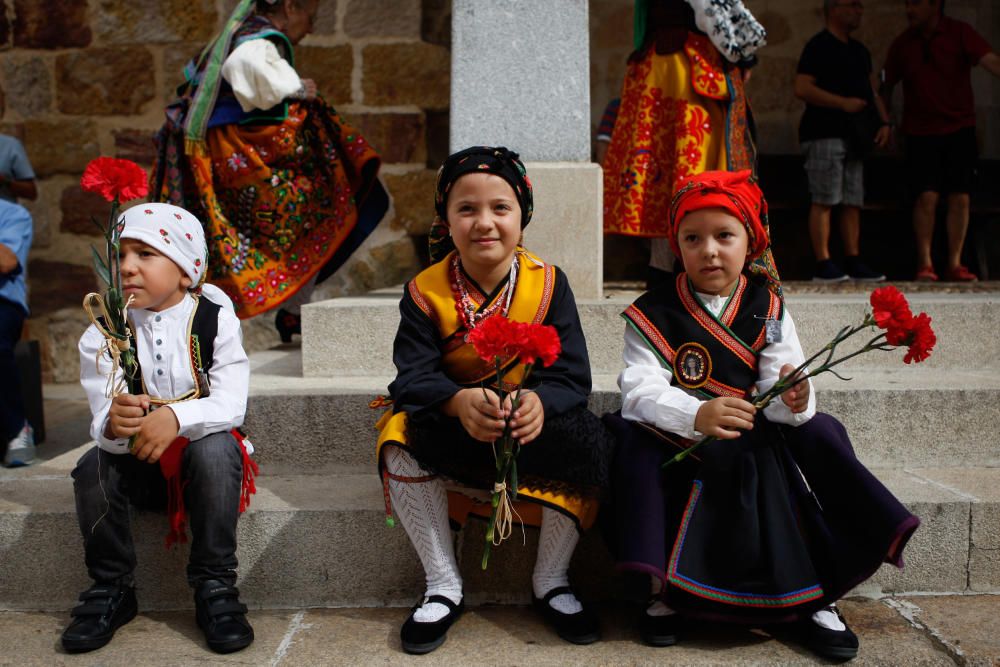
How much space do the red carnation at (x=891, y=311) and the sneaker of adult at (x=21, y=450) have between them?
9.47 feet

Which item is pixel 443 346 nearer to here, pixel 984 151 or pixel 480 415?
pixel 480 415

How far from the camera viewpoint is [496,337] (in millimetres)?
1802

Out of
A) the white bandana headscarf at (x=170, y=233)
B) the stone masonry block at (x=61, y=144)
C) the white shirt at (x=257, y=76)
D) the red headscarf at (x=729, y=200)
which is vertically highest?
the white shirt at (x=257, y=76)

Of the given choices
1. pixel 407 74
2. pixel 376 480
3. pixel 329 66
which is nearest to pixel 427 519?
pixel 376 480

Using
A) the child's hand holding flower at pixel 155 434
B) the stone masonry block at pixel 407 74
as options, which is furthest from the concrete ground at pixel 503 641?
the stone masonry block at pixel 407 74

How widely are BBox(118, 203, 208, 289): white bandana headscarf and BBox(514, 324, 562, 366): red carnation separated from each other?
106cm

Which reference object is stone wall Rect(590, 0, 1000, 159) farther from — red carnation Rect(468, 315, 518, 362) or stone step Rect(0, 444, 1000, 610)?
red carnation Rect(468, 315, 518, 362)

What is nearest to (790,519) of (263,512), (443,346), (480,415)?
(480,415)

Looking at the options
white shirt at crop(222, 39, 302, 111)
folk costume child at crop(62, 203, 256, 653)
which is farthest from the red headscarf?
white shirt at crop(222, 39, 302, 111)

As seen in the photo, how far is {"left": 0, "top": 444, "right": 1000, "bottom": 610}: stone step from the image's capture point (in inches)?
97.0

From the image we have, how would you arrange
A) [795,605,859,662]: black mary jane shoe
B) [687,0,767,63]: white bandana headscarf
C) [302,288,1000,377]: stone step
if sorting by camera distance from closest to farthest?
1. [795,605,859,662]: black mary jane shoe
2. [302,288,1000,377]: stone step
3. [687,0,767,63]: white bandana headscarf

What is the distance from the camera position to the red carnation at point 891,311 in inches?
76.4

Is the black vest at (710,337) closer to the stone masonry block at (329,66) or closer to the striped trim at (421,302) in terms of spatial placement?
the striped trim at (421,302)

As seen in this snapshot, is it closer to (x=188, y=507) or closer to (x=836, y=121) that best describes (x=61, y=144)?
(x=188, y=507)
